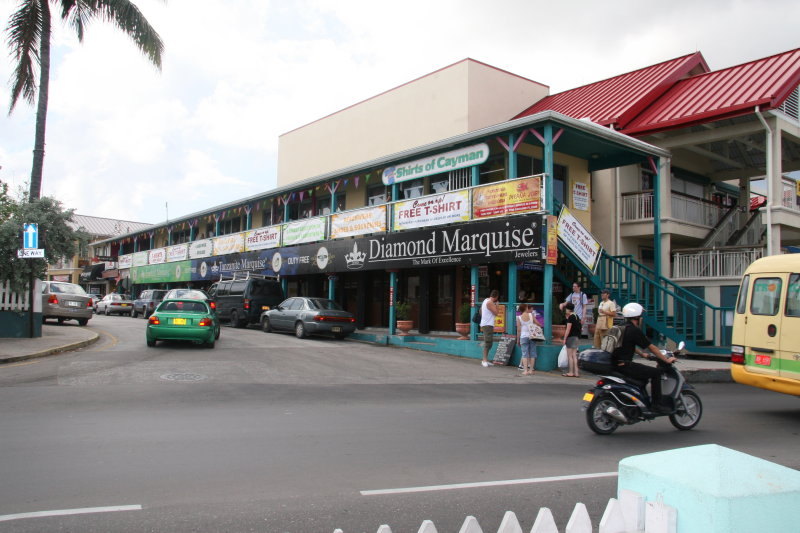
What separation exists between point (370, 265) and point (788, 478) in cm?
1871

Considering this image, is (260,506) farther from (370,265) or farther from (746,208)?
Result: (746,208)

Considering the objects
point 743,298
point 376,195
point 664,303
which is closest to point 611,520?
point 743,298

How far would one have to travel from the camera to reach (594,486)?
5273mm

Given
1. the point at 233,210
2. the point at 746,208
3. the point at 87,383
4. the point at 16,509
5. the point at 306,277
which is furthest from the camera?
the point at 233,210

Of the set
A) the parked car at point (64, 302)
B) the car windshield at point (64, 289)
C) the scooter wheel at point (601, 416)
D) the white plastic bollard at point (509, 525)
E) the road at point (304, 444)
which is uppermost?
the car windshield at point (64, 289)

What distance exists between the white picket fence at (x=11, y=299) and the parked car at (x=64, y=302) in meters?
6.83

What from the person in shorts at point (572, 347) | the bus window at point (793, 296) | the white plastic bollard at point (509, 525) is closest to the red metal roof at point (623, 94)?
the person in shorts at point (572, 347)

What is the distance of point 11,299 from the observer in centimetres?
1608

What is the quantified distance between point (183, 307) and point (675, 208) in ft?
54.1

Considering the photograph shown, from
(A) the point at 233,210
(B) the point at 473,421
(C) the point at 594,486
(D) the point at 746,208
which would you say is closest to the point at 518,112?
(D) the point at 746,208

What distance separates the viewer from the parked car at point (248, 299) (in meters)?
24.1

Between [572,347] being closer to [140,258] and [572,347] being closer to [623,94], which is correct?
[623,94]

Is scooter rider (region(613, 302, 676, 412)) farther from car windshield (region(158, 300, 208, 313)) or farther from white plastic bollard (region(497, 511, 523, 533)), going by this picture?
car windshield (region(158, 300, 208, 313))

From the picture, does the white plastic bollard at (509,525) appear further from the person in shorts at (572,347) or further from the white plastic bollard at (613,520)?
the person in shorts at (572,347)
